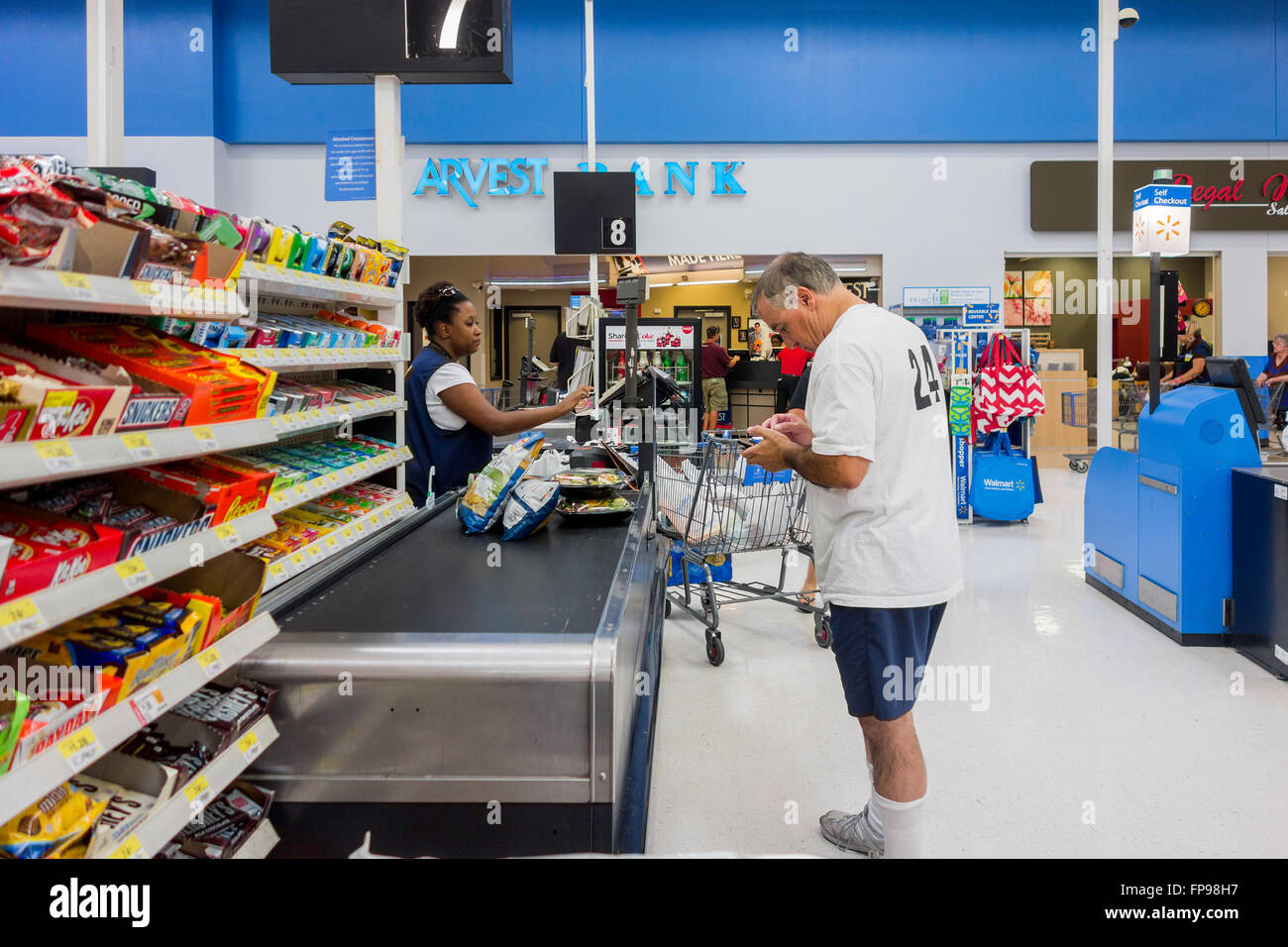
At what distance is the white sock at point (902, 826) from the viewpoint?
2314 mm

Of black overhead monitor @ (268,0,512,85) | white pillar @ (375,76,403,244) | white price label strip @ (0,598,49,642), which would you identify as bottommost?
white price label strip @ (0,598,49,642)

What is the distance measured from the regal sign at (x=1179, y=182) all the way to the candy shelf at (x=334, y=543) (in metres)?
10.5

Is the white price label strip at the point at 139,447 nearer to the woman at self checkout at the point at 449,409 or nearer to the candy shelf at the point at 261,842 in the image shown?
the candy shelf at the point at 261,842

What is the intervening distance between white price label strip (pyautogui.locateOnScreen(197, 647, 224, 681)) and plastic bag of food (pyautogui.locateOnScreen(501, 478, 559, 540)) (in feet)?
4.21

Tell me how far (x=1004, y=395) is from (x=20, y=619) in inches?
303

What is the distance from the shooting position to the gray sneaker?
2.59m

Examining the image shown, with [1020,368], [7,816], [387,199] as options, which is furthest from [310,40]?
[1020,368]

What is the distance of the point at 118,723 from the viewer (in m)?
1.25

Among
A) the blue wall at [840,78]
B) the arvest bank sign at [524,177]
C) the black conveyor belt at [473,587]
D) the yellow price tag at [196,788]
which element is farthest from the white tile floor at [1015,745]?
the blue wall at [840,78]

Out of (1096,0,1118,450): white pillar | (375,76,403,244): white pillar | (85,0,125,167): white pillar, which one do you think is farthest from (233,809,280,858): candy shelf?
(1096,0,1118,450): white pillar

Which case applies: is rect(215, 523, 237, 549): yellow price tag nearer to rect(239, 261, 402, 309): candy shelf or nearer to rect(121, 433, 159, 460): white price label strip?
rect(121, 433, 159, 460): white price label strip

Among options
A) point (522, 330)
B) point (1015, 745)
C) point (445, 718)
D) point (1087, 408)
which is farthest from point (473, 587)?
point (522, 330)

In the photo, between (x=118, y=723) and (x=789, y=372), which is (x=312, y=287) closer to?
(x=118, y=723)
